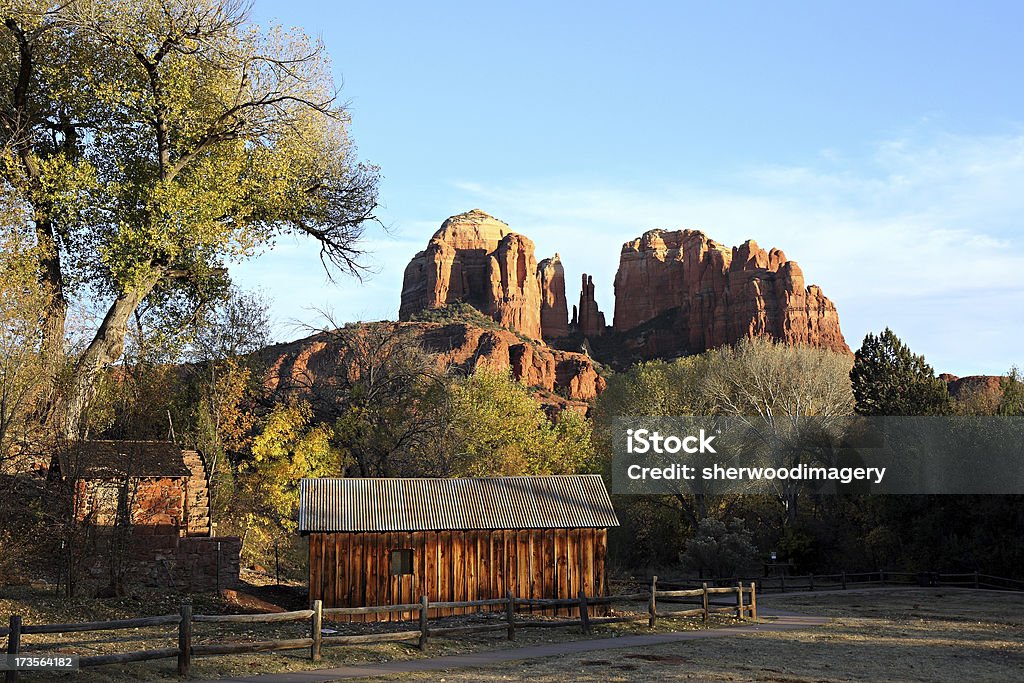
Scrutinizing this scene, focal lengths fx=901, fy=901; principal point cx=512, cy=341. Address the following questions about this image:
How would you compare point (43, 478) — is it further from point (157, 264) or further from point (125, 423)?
point (125, 423)

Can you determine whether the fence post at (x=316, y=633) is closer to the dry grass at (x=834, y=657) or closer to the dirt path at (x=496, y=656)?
the dirt path at (x=496, y=656)

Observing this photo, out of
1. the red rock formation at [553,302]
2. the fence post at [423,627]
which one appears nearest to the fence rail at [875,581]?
the fence post at [423,627]

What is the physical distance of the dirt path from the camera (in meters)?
14.6

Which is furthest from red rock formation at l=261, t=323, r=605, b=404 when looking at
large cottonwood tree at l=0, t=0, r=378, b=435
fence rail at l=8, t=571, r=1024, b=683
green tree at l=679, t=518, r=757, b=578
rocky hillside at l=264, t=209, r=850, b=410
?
large cottonwood tree at l=0, t=0, r=378, b=435

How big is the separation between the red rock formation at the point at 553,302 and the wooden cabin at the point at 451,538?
488ft

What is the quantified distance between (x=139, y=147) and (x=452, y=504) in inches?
642

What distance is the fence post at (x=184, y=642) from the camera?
14430 mm

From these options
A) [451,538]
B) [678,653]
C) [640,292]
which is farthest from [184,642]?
[640,292]

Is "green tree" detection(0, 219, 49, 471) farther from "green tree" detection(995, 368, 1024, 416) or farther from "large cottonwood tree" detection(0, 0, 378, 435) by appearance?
"green tree" detection(995, 368, 1024, 416)

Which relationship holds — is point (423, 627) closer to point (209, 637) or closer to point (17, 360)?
point (209, 637)

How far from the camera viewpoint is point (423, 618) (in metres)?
18.7

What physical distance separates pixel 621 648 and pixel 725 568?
1158 inches

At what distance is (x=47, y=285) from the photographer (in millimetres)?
25156

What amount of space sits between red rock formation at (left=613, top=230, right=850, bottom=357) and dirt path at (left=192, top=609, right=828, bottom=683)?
326 ft
